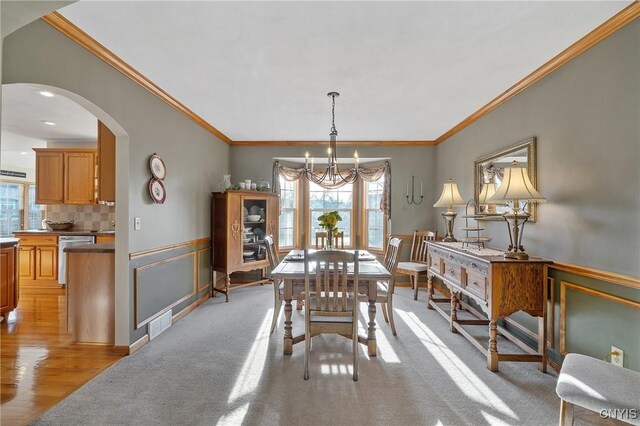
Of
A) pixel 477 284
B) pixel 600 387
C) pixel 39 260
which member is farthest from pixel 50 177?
pixel 600 387

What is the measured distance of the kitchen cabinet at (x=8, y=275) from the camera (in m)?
3.39

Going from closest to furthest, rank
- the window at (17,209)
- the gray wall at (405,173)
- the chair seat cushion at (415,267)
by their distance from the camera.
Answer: the chair seat cushion at (415,267) < the gray wall at (405,173) < the window at (17,209)

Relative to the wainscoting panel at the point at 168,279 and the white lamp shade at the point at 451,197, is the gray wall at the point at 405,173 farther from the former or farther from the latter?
the wainscoting panel at the point at 168,279

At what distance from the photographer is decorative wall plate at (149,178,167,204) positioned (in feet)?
9.97

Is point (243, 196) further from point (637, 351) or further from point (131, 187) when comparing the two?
point (637, 351)

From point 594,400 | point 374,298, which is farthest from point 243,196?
point 594,400

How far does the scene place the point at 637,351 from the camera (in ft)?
6.11

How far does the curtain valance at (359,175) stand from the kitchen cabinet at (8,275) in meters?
3.43

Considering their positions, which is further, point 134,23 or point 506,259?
point 506,259

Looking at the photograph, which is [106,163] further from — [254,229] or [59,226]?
[59,226]

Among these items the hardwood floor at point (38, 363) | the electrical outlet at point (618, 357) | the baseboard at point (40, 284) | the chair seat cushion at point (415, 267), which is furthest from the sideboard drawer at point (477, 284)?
the baseboard at point (40, 284)

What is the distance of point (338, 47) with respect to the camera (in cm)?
231

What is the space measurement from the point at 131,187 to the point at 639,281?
3.77 meters

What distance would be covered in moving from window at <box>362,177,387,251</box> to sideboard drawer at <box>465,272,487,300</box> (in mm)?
2879
